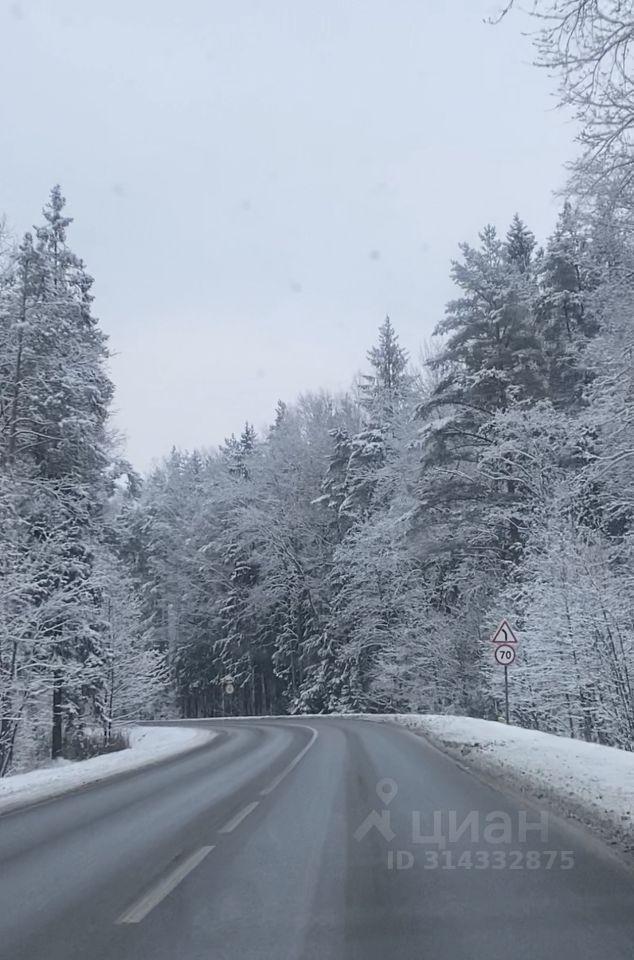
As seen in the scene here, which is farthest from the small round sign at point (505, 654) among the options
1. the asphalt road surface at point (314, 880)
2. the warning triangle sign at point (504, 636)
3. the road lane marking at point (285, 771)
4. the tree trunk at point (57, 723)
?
the tree trunk at point (57, 723)

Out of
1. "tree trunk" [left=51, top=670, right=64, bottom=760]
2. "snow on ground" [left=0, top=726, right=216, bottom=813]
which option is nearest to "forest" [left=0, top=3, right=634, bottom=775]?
"tree trunk" [left=51, top=670, right=64, bottom=760]

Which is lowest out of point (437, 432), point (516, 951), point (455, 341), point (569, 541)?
point (516, 951)

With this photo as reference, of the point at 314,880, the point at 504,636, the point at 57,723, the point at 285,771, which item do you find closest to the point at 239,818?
the point at 314,880

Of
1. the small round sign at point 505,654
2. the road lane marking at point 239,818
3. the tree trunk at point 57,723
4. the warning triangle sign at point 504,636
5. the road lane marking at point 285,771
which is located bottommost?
the road lane marking at point 239,818

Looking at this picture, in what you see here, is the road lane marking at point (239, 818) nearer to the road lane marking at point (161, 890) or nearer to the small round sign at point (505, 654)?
the road lane marking at point (161, 890)

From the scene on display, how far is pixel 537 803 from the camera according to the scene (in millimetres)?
9383

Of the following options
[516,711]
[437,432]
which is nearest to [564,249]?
[437,432]

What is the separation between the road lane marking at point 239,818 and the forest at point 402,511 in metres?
7.86

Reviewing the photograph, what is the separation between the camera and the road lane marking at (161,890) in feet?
17.9

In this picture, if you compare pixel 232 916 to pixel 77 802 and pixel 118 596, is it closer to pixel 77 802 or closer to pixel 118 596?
pixel 77 802

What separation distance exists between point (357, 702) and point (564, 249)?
27.3 metres

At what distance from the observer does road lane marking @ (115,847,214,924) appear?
17.9 ft

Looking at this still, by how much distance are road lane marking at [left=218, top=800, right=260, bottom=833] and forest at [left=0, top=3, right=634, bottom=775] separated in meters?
7.86

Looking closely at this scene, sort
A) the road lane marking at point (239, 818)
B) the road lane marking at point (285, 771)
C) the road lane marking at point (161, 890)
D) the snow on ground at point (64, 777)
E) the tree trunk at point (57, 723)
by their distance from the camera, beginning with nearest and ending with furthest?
1. the road lane marking at point (161, 890)
2. the road lane marking at point (239, 818)
3. the road lane marking at point (285, 771)
4. the snow on ground at point (64, 777)
5. the tree trunk at point (57, 723)
